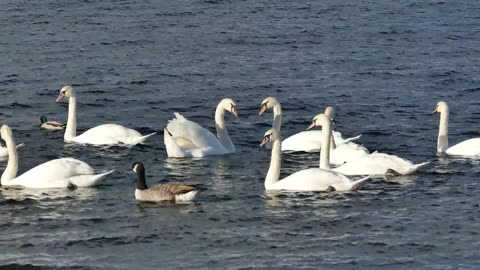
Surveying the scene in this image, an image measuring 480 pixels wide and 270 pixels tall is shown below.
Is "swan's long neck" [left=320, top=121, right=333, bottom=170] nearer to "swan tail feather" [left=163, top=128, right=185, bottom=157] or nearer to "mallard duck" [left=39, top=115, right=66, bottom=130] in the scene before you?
"swan tail feather" [left=163, top=128, right=185, bottom=157]

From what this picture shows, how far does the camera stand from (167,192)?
20297mm

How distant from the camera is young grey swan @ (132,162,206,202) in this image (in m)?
20.2

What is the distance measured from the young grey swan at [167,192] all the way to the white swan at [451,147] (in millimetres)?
5393

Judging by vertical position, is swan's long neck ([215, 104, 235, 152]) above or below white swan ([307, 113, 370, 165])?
above

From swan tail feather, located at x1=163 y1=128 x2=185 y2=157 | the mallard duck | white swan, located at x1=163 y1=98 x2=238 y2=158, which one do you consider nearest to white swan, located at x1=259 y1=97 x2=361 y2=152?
white swan, located at x1=163 y1=98 x2=238 y2=158

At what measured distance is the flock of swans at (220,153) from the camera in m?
20.8

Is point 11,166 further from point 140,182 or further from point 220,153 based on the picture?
point 220,153

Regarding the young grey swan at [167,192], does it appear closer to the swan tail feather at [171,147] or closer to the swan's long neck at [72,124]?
the swan tail feather at [171,147]

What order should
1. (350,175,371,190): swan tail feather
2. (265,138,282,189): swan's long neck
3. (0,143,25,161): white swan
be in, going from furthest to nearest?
(0,143,25,161): white swan, (265,138,282,189): swan's long neck, (350,175,371,190): swan tail feather

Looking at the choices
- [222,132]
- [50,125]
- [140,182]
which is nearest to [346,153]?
[222,132]

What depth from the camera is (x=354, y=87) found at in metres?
30.4

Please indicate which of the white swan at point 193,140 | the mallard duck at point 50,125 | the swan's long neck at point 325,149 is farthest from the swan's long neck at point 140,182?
the mallard duck at point 50,125

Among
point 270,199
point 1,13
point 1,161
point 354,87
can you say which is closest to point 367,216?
point 270,199

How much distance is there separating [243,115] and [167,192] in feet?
25.0
